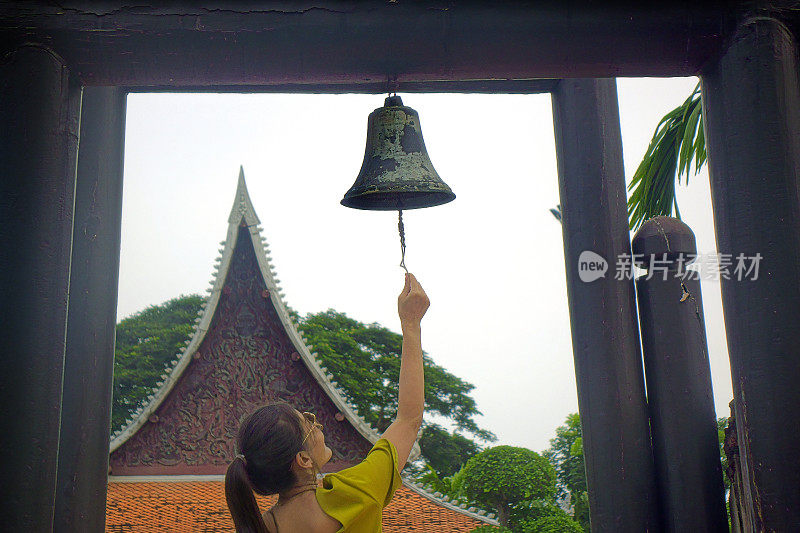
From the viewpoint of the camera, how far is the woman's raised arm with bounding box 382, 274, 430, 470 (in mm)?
2145

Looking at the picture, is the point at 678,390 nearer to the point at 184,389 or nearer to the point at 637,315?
the point at 637,315

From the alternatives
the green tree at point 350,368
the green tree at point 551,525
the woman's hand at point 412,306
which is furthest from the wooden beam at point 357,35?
the green tree at point 350,368

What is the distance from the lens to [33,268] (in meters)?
2.57

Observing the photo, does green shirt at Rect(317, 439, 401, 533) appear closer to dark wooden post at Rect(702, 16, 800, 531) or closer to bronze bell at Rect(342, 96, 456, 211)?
dark wooden post at Rect(702, 16, 800, 531)

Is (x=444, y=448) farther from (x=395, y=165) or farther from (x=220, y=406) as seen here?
(x=395, y=165)

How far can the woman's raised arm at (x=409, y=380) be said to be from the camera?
214cm

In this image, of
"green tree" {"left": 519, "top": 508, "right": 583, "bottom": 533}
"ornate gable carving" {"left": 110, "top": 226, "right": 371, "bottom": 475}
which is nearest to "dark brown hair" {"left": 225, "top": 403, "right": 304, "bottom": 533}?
"ornate gable carving" {"left": 110, "top": 226, "right": 371, "bottom": 475}

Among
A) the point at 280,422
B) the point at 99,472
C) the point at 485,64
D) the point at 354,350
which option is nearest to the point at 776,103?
the point at 485,64

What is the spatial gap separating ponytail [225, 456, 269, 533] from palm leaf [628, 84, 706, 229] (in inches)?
185

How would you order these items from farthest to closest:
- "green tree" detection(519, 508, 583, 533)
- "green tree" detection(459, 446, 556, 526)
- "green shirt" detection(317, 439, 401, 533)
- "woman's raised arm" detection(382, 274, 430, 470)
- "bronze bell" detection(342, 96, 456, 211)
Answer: "green tree" detection(459, 446, 556, 526)
"green tree" detection(519, 508, 583, 533)
"bronze bell" detection(342, 96, 456, 211)
"woman's raised arm" detection(382, 274, 430, 470)
"green shirt" detection(317, 439, 401, 533)

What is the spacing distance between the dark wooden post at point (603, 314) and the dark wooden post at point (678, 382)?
0.08 metres

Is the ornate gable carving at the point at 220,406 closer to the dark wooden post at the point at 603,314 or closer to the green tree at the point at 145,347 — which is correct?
the dark wooden post at the point at 603,314

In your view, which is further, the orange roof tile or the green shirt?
the orange roof tile

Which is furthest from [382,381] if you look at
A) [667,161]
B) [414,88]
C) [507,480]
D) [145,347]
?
[414,88]
